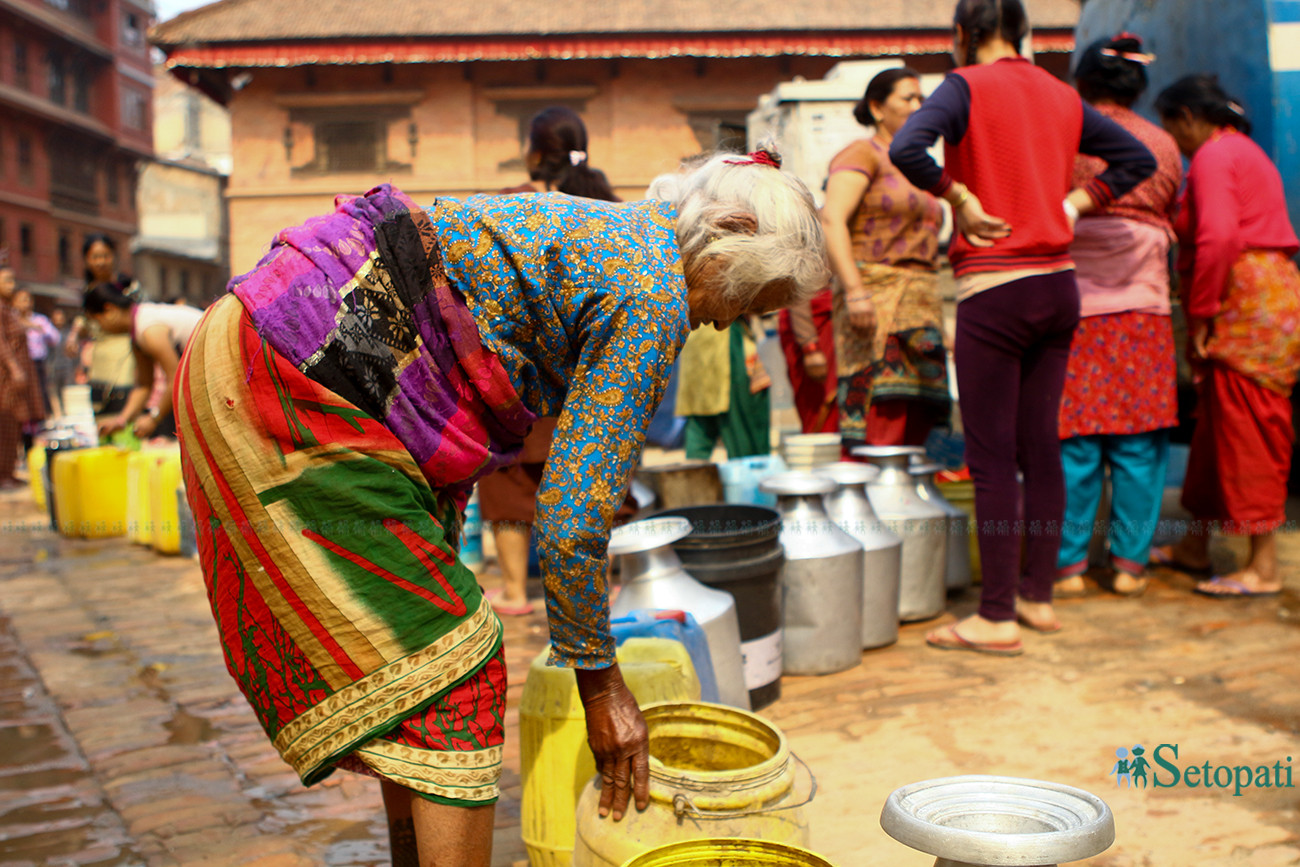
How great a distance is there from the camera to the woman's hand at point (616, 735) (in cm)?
159

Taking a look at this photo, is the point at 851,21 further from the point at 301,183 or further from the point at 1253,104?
the point at 1253,104

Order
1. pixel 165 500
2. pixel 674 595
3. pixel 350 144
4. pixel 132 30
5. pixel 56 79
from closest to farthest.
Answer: pixel 674 595 → pixel 165 500 → pixel 350 144 → pixel 56 79 → pixel 132 30

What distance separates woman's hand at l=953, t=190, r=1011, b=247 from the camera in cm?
317

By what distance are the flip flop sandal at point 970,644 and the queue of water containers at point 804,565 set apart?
158 millimetres

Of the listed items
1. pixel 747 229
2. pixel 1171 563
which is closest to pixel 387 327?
pixel 747 229

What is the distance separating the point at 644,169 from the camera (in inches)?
630

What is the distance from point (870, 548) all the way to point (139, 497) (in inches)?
185

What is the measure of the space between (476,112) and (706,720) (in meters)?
15.5

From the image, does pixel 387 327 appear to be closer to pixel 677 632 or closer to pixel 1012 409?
pixel 677 632

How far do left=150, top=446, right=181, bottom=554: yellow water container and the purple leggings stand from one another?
14.2ft

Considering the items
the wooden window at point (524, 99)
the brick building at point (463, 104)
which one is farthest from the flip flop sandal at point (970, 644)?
the wooden window at point (524, 99)

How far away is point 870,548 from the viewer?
3387mm

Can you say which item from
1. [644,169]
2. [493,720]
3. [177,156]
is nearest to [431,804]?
[493,720]

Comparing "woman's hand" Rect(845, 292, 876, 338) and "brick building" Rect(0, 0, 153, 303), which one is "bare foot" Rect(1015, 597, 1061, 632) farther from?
"brick building" Rect(0, 0, 153, 303)
